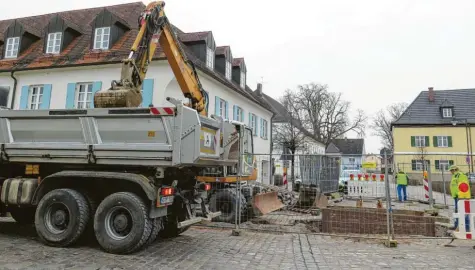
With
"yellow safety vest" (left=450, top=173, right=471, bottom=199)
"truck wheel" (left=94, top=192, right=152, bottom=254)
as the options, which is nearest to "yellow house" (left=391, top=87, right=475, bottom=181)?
"yellow safety vest" (left=450, top=173, right=471, bottom=199)

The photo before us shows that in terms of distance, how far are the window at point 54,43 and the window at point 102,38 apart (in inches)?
104

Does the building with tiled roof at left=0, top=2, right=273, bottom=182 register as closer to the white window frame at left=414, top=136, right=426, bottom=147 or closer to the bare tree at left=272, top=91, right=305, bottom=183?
the bare tree at left=272, top=91, right=305, bottom=183

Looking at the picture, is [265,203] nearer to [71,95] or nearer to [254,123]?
[71,95]

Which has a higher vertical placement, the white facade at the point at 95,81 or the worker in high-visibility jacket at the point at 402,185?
the white facade at the point at 95,81

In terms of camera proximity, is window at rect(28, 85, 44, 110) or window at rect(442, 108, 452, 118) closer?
window at rect(28, 85, 44, 110)

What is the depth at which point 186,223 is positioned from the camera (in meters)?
6.21

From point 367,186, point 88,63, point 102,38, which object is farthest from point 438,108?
point 88,63

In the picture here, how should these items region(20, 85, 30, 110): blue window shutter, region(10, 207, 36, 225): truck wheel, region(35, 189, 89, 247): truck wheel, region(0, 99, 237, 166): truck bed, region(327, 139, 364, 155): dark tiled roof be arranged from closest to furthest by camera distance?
1. region(0, 99, 237, 166): truck bed
2. region(35, 189, 89, 247): truck wheel
3. region(10, 207, 36, 225): truck wheel
4. region(20, 85, 30, 110): blue window shutter
5. region(327, 139, 364, 155): dark tiled roof

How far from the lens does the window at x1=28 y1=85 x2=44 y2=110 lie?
17.8 metres

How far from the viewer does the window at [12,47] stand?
65.3ft

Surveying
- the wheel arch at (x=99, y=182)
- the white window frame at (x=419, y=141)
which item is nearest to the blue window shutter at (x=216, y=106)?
the wheel arch at (x=99, y=182)

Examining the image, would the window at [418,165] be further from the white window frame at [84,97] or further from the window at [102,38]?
the window at [102,38]

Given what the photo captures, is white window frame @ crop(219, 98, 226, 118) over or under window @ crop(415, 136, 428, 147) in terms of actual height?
under

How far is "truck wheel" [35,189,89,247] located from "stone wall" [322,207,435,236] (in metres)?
5.73
